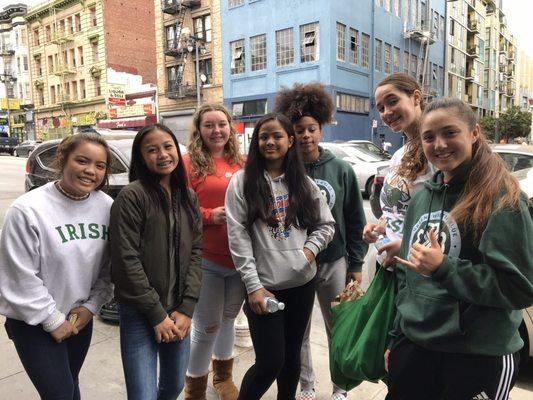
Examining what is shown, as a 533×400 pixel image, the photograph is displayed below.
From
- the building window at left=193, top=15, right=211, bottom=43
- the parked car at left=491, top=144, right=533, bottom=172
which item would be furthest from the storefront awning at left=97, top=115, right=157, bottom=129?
the parked car at left=491, top=144, right=533, bottom=172

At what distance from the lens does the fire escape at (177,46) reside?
2945 cm

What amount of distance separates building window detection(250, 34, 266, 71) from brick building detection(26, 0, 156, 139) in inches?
390

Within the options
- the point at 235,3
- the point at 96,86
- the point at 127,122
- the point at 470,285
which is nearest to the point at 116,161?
the point at 470,285

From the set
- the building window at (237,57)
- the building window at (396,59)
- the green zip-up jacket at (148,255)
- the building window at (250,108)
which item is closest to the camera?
the green zip-up jacket at (148,255)

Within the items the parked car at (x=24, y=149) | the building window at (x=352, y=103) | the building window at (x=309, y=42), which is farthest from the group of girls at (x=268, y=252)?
the parked car at (x=24, y=149)

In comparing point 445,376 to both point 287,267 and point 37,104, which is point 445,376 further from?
point 37,104

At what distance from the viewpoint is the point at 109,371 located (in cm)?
327

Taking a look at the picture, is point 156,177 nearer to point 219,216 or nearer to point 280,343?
point 219,216

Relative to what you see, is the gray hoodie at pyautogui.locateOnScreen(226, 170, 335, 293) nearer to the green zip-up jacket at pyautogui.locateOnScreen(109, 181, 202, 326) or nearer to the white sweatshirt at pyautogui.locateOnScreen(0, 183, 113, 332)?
the green zip-up jacket at pyautogui.locateOnScreen(109, 181, 202, 326)

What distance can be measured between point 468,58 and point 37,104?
43.2 m

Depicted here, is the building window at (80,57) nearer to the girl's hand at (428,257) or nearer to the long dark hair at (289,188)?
the long dark hair at (289,188)

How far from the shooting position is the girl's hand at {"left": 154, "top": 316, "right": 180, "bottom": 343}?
6.63ft

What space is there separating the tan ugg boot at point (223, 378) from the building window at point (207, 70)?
28.0m

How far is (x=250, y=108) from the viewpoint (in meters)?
27.6
